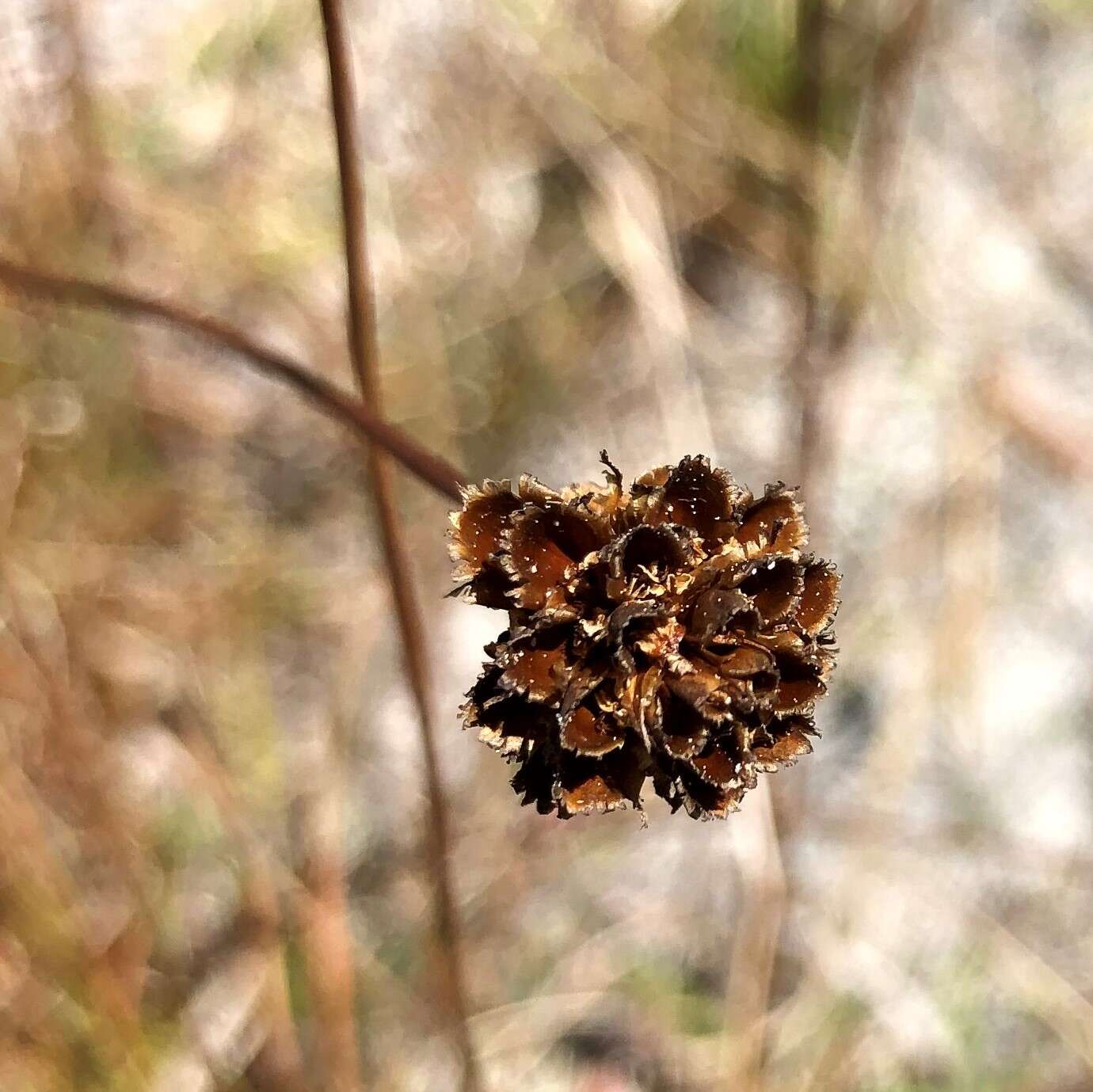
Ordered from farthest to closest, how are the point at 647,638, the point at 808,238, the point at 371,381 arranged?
the point at 808,238 → the point at 371,381 → the point at 647,638

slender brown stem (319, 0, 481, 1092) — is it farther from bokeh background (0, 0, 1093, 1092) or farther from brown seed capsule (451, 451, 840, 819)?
bokeh background (0, 0, 1093, 1092)

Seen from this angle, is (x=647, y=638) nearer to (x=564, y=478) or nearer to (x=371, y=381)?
(x=371, y=381)

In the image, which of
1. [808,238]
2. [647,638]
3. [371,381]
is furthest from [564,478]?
[647,638]

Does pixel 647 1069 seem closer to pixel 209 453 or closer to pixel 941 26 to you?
pixel 209 453

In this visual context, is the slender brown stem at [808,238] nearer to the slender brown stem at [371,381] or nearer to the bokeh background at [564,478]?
the bokeh background at [564,478]

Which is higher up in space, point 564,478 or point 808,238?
point 808,238

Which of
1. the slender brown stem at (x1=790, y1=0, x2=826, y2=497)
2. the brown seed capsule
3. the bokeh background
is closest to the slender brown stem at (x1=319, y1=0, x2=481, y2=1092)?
the brown seed capsule
